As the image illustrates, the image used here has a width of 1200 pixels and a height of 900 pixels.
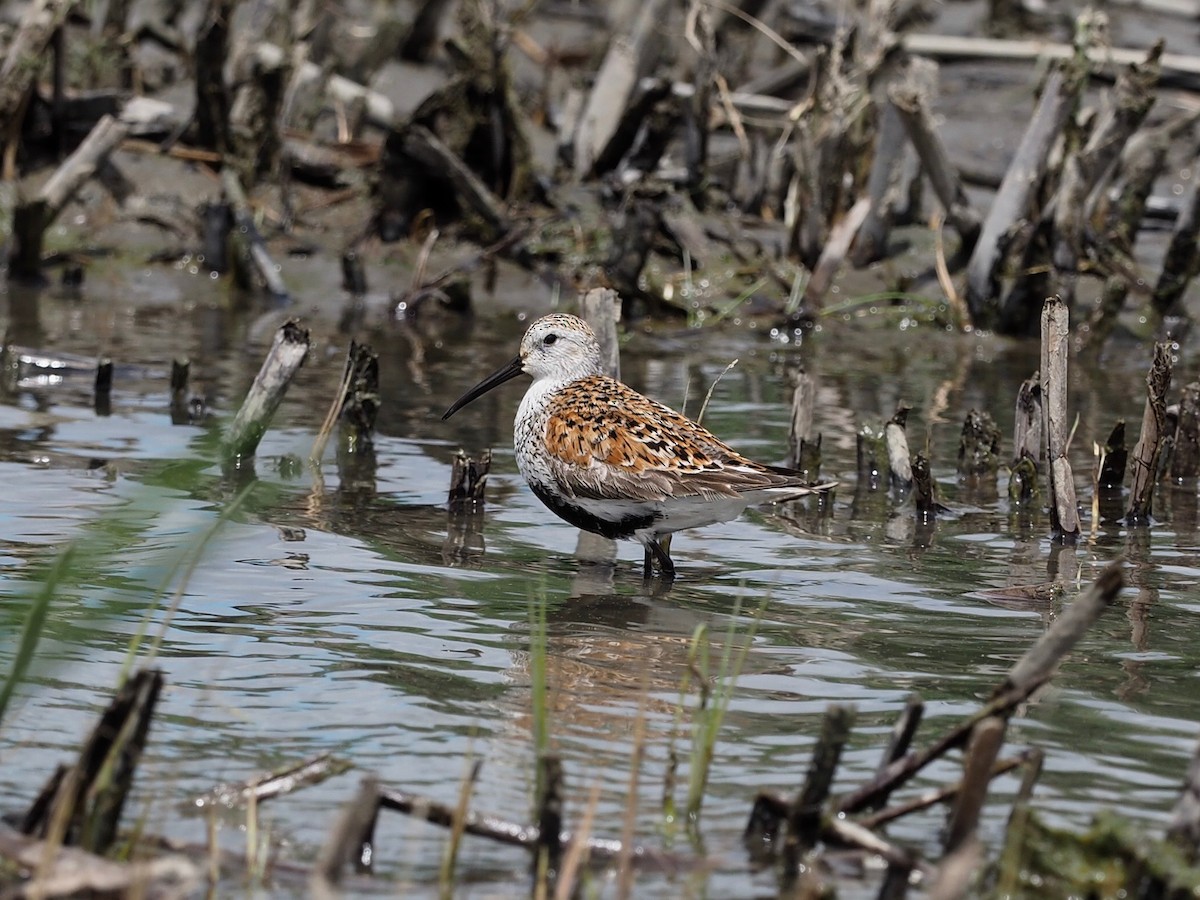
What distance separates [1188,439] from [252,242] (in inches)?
274

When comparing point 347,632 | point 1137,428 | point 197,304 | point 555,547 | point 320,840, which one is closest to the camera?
point 320,840

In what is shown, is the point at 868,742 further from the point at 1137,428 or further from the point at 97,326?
the point at 97,326

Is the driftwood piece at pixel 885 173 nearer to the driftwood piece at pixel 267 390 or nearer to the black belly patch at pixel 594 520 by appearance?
the driftwood piece at pixel 267 390

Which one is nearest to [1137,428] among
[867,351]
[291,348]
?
[867,351]

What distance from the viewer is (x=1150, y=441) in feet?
24.8

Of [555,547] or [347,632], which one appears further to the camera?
[555,547]

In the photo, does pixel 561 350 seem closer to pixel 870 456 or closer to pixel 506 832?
pixel 870 456

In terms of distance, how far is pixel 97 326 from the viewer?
12164 mm

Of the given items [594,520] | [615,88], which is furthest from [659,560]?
[615,88]

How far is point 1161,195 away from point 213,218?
24.1 feet

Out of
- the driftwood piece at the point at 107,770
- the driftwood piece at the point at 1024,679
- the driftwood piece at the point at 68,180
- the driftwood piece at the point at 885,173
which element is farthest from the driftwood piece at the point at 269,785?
the driftwood piece at the point at 68,180

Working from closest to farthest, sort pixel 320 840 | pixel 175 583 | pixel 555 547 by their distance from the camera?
pixel 320 840 < pixel 175 583 < pixel 555 547

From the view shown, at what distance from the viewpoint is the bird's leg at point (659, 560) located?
6.95 metres

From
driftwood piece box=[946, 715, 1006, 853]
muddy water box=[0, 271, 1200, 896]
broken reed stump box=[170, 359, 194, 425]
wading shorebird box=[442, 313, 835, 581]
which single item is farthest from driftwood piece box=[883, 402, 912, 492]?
driftwood piece box=[946, 715, 1006, 853]
